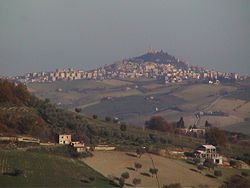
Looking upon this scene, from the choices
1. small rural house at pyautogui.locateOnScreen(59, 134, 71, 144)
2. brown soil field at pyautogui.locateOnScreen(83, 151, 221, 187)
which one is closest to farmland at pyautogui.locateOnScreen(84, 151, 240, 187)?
brown soil field at pyautogui.locateOnScreen(83, 151, 221, 187)

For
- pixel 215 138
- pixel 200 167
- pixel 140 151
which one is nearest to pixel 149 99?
pixel 215 138

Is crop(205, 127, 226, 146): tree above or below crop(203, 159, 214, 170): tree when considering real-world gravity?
above

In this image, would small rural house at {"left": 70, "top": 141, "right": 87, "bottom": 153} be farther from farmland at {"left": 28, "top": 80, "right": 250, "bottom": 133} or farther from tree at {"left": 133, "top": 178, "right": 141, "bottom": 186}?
farmland at {"left": 28, "top": 80, "right": 250, "bottom": 133}

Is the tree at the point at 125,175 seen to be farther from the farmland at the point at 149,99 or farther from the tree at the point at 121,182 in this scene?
the farmland at the point at 149,99

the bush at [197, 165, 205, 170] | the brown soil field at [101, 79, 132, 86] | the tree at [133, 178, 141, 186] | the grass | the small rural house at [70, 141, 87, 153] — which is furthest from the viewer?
the brown soil field at [101, 79, 132, 86]

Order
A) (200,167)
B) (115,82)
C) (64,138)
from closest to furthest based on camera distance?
(200,167) → (64,138) → (115,82)

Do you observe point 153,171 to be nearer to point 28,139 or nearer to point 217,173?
point 217,173
